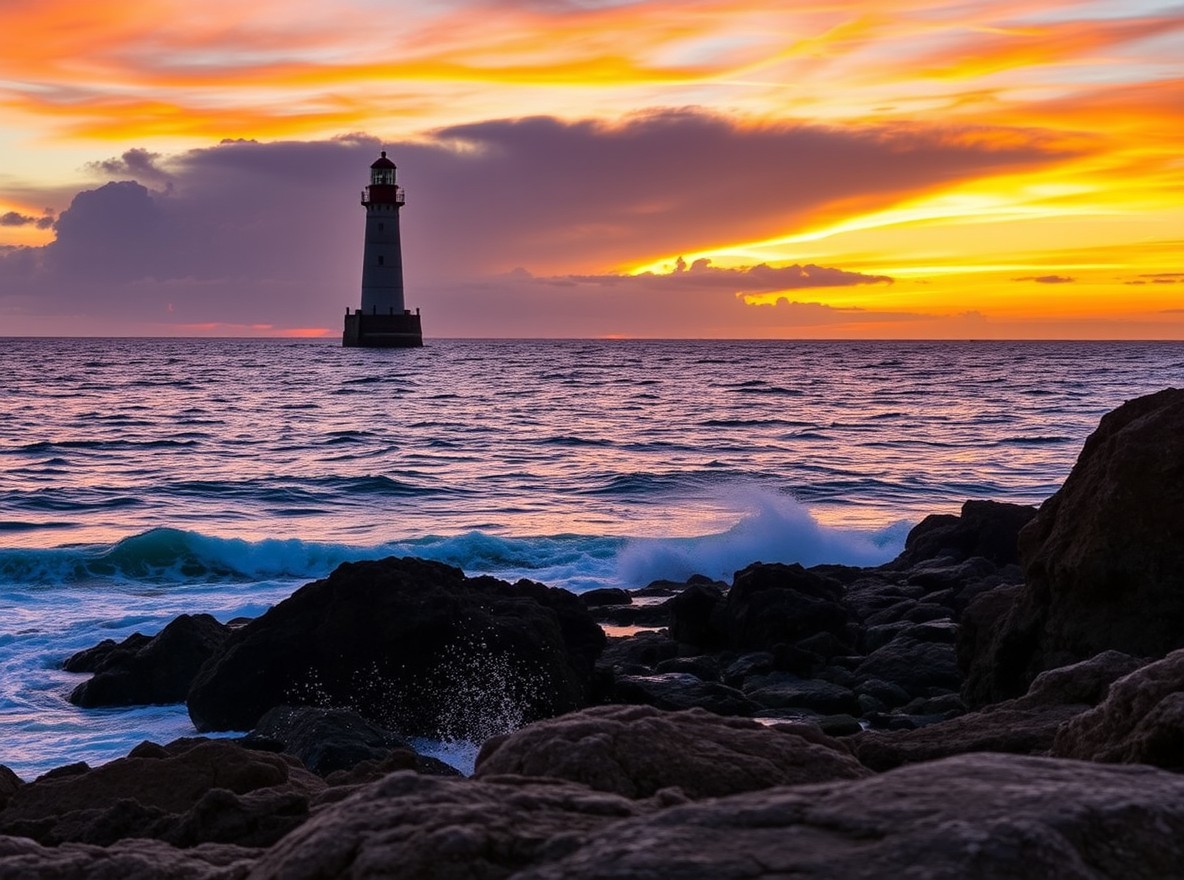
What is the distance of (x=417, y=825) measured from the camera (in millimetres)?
2236

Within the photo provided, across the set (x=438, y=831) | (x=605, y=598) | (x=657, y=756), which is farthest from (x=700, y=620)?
(x=438, y=831)

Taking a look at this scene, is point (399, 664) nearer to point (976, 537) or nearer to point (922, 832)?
point (922, 832)

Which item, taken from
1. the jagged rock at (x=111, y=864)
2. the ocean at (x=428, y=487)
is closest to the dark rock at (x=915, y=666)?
the ocean at (x=428, y=487)

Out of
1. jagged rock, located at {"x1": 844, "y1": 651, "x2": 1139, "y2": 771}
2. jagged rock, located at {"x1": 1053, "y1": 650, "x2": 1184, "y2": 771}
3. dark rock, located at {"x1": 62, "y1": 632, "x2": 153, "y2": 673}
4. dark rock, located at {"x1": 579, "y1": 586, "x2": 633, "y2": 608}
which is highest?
jagged rock, located at {"x1": 1053, "y1": 650, "x2": 1184, "y2": 771}

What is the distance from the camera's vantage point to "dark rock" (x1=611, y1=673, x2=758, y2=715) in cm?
918

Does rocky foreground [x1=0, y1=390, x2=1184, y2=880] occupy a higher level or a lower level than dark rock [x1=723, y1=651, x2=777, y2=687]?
higher

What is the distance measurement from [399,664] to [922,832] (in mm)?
7353

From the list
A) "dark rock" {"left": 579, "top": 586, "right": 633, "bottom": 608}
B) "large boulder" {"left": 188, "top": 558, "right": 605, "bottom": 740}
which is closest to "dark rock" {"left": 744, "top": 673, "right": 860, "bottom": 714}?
"large boulder" {"left": 188, "top": 558, "right": 605, "bottom": 740}

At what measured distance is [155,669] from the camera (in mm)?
10078

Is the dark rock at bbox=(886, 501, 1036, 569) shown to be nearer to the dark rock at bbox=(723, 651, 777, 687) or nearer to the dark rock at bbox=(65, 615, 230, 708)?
the dark rock at bbox=(723, 651, 777, 687)

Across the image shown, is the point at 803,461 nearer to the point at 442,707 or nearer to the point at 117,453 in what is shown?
the point at 117,453

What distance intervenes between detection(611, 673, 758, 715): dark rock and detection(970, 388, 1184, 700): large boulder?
2184 mm

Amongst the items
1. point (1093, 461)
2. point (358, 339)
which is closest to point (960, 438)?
point (1093, 461)

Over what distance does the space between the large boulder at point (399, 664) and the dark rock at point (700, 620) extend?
7.67 ft
